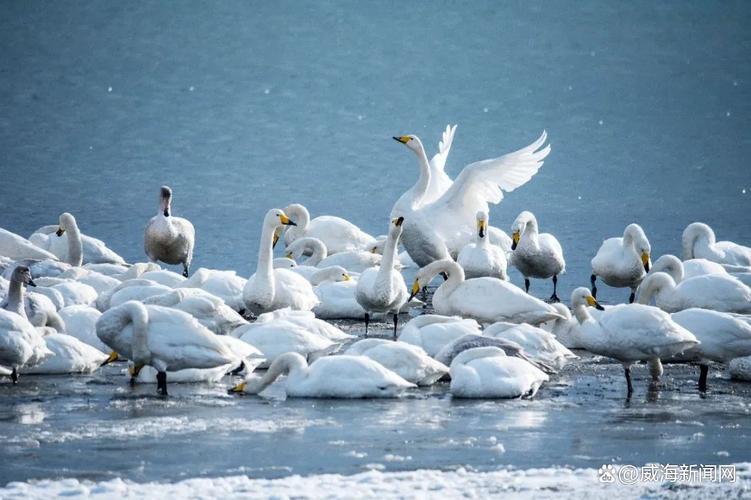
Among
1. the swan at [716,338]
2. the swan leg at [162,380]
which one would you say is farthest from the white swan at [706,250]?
the swan leg at [162,380]

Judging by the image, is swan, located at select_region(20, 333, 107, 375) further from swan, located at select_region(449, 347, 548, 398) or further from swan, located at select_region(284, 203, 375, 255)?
swan, located at select_region(284, 203, 375, 255)

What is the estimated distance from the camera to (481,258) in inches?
499

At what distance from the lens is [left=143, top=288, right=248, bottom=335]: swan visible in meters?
9.50

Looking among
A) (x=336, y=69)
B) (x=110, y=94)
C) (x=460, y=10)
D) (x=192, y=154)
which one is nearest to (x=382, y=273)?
(x=192, y=154)

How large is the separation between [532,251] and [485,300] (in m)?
2.93

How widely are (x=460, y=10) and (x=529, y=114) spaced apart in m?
29.5

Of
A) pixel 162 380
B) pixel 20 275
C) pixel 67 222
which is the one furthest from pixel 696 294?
pixel 67 222

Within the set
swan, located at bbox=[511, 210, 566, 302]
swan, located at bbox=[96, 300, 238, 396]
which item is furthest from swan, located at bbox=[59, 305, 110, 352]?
swan, located at bbox=[511, 210, 566, 302]

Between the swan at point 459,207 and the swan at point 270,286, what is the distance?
9.11ft

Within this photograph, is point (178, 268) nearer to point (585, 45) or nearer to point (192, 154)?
point (192, 154)

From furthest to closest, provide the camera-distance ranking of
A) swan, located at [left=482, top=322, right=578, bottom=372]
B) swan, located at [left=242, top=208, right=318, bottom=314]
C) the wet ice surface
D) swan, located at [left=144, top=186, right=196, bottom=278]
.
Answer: swan, located at [left=144, top=186, right=196, bottom=278], swan, located at [left=242, top=208, right=318, bottom=314], swan, located at [left=482, top=322, right=578, bottom=372], the wet ice surface

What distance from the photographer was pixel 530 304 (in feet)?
33.8

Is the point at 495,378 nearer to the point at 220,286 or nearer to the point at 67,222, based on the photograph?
the point at 220,286

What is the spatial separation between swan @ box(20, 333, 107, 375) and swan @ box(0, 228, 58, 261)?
16.1 ft
